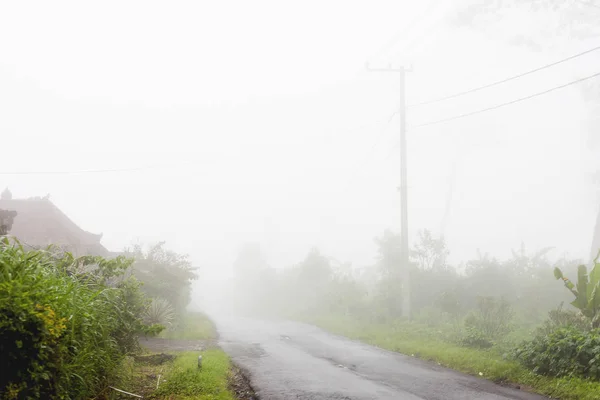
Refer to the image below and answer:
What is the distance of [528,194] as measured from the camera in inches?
4781

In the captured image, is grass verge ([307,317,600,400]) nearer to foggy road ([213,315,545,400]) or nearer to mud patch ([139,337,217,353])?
foggy road ([213,315,545,400])

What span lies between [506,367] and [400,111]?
15.6 m

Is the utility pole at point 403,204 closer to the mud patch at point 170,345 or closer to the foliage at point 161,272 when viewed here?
the mud patch at point 170,345

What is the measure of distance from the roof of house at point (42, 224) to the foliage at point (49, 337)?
21.8 metres

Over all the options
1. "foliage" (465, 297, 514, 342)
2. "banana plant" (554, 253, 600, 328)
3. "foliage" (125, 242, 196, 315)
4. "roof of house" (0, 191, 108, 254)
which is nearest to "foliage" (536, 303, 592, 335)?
"banana plant" (554, 253, 600, 328)

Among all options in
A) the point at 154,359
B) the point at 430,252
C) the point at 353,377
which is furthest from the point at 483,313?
the point at 154,359

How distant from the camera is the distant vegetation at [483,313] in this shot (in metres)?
9.60

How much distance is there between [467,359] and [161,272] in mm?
16658

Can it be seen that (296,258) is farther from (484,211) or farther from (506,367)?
(506,367)

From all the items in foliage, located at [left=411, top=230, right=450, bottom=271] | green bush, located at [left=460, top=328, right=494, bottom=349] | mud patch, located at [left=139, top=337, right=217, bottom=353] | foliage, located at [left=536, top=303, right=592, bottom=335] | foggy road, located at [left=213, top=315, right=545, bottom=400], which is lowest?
mud patch, located at [left=139, top=337, right=217, bottom=353]

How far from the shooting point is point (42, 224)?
89.1 ft

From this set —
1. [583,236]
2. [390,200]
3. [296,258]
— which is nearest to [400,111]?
[583,236]

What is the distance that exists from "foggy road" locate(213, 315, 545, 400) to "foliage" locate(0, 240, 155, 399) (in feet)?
10.8

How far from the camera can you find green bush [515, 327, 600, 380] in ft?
28.9
